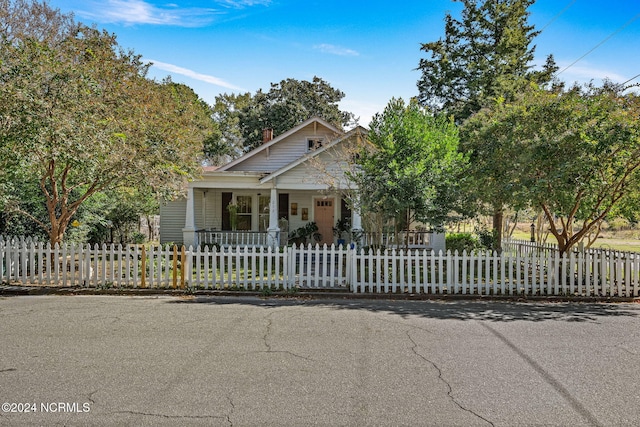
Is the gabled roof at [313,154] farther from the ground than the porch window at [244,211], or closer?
farther from the ground

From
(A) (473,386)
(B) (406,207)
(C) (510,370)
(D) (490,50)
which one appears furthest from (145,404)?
(D) (490,50)

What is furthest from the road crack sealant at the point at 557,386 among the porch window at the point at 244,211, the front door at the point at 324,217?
the porch window at the point at 244,211

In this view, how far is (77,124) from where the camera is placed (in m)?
9.37

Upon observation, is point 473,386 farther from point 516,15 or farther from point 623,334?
point 516,15

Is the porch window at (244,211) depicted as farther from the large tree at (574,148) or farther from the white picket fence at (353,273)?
the large tree at (574,148)

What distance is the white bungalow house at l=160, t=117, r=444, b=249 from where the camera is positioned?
18.2m

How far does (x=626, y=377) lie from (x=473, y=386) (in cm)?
192

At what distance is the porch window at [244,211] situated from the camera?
2116 cm

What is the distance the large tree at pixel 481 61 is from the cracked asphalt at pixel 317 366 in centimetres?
1621

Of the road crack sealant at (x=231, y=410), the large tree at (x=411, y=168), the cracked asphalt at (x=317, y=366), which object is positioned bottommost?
the road crack sealant at (x=231, y=410)

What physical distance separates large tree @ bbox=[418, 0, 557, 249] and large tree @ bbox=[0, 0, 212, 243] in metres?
15.8

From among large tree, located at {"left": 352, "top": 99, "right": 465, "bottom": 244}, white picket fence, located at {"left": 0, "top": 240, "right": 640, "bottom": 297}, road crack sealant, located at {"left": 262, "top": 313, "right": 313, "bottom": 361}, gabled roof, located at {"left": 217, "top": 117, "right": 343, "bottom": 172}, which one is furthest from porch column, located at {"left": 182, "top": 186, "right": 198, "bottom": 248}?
road crack sealant, located at {"left": 262, "top": 313, "right": 313, "bottom": 361}

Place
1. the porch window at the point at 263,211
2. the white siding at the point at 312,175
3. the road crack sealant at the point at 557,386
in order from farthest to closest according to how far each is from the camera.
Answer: the porch window at the point at 263,211 < the white siding at the point at 312,175 < the road crack sealant at the point at 557,386

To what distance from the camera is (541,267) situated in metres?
9.88
